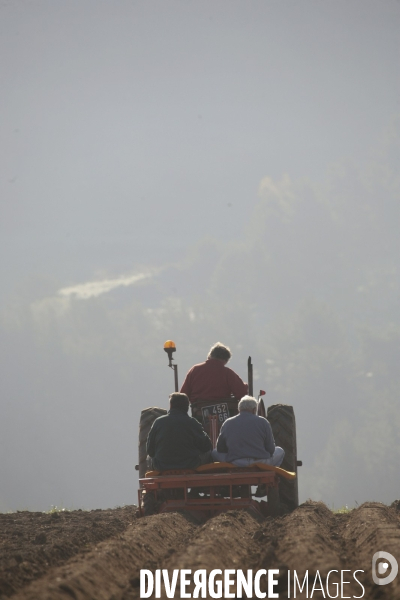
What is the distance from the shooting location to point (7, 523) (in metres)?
11.1

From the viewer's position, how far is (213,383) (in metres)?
11.8

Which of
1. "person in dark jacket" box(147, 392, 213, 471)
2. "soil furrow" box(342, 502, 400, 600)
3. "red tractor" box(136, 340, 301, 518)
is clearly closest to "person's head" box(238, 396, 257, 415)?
"person in dark jacket" box(147, 392, 213, 471)

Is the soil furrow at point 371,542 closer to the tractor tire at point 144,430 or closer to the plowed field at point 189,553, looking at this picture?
the plowed field at point 189,553

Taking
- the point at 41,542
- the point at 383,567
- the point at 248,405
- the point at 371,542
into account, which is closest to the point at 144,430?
the point at 248,405

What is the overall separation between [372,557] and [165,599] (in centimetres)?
172

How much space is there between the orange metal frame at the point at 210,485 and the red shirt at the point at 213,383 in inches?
72.3

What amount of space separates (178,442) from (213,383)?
154cm

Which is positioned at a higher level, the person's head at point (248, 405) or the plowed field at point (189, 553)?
the person's head at point (248, 405)

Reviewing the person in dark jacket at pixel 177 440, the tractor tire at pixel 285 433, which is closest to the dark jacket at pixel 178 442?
the person in dark jacket at pixel 177 440

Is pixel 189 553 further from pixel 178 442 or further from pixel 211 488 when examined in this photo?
pixel 178 442

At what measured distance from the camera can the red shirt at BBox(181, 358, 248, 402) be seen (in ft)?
38.8

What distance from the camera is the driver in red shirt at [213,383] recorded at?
1182cm

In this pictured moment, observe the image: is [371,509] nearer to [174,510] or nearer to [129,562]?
[174,510]

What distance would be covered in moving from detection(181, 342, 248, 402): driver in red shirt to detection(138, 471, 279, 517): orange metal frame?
184cm
